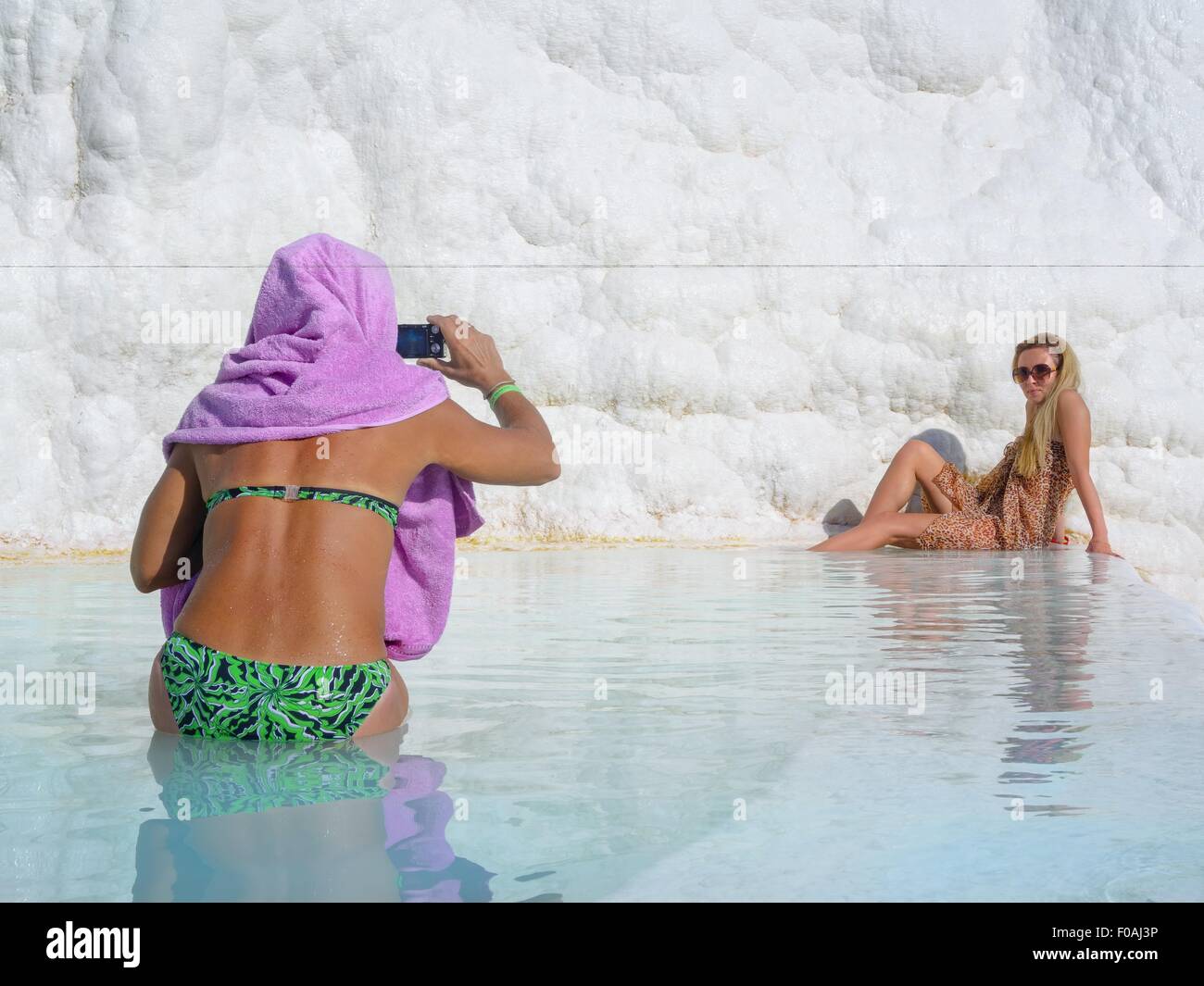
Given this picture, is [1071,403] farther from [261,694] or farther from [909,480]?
[261,694]

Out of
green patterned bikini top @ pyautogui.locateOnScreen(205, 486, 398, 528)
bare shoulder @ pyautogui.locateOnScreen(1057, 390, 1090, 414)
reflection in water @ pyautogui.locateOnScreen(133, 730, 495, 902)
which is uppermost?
bare shoulder @ pyautogui.locateOnScreen(1057, 390, 1090, 414)

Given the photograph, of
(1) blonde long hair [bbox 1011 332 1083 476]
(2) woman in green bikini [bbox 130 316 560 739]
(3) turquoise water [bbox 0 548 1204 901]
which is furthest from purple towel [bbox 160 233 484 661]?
(1) blonde long hair [bbox 1011 332 1083 476]

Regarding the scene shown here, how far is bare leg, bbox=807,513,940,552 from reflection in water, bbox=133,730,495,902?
436 centimetres

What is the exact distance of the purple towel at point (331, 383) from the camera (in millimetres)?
2100

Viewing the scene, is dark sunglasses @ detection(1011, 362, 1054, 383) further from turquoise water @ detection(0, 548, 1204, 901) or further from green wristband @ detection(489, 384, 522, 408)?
green wristband @ detection(489, 384, 522, 408)

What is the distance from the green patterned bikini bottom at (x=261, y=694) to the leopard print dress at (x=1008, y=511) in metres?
4.70

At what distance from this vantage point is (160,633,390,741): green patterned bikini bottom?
2.05 meters

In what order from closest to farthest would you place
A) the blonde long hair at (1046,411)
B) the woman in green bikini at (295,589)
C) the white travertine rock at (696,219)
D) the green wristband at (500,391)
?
1. the woman in green bikini at (295,589)
2. the green wristband at (500,391)
3. the blonde long hair at (1046,411)
4. the white travertine rock at (696,219)

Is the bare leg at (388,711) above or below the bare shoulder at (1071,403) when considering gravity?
below

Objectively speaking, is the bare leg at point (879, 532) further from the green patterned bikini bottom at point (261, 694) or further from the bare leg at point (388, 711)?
Answer: the green patterned bikini bottom at point (261, 694)

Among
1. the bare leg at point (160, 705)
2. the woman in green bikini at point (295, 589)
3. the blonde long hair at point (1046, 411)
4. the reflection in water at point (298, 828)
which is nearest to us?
the reflection in water at point (298, 828)

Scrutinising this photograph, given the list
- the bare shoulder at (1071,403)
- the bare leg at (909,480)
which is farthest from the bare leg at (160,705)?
the bare shoulder at (1071,403)
